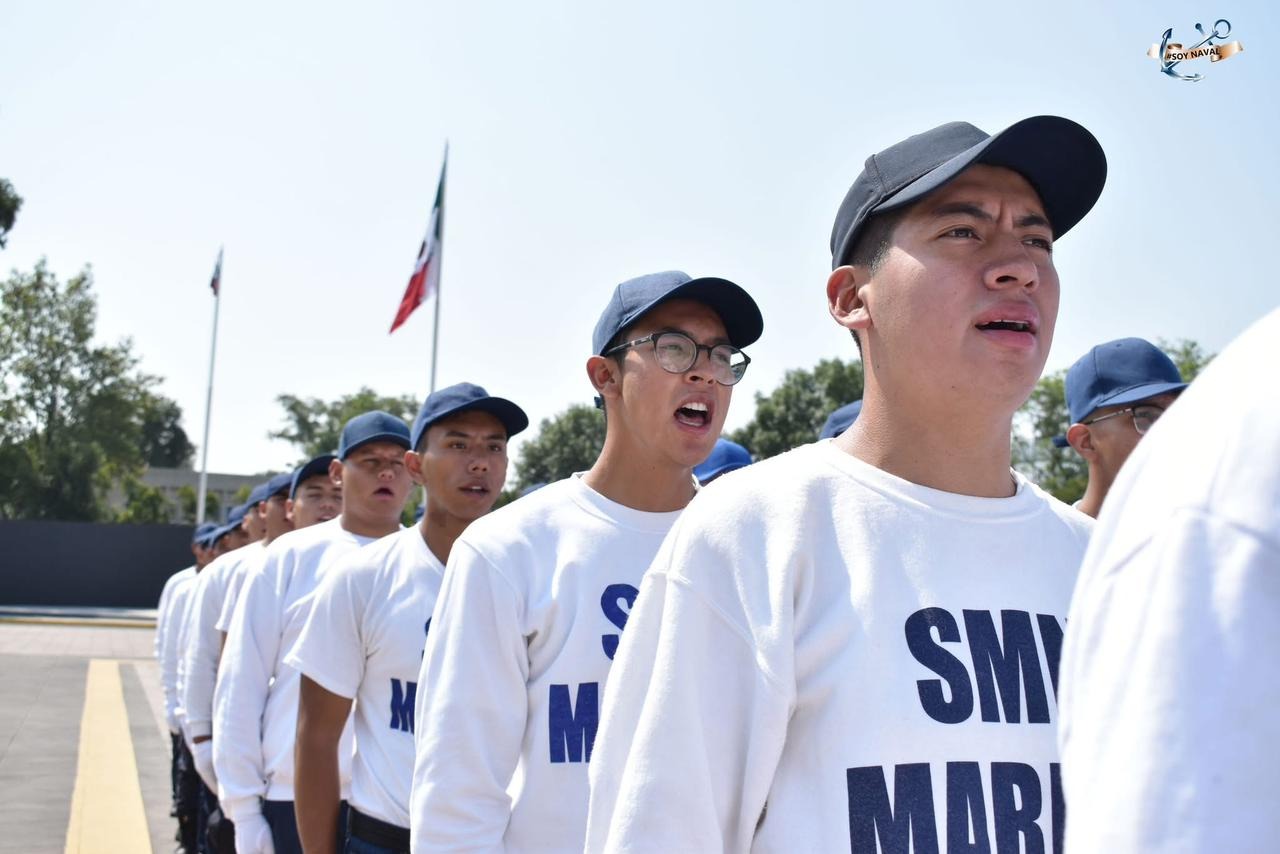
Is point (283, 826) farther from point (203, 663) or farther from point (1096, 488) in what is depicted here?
point (1096, 488)

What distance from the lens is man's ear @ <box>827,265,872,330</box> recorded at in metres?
2.21

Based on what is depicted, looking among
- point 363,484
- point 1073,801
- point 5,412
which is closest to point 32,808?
point 363,484

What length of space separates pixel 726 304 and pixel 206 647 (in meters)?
5.55

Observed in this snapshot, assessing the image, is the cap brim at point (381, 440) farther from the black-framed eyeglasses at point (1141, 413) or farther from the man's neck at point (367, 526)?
the black-framed eyeglasses at point (1141, 413)

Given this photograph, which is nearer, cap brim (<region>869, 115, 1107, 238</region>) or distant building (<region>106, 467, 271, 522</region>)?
cap brim (<region>869, 115, 1107, 238</region>)

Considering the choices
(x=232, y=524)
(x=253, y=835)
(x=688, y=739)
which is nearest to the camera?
(x=688, y=739)

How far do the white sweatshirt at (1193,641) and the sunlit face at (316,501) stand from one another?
24.0 ft

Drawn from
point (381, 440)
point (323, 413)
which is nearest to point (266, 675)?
point (381, 440)

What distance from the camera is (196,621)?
8.06m

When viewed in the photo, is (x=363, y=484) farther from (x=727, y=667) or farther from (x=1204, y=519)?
(x=1204, y=519)

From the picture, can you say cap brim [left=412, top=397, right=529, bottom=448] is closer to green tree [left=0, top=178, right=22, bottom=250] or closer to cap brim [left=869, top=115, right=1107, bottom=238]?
cap brim [left=869, top=115, right=1107, bottom=238]

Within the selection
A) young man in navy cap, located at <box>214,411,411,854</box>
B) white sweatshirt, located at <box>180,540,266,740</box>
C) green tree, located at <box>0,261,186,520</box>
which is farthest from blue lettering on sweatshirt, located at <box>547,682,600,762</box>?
green tree, located at <box>0,261,186,520</box>

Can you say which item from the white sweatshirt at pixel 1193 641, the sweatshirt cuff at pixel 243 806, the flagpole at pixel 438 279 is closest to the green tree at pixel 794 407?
the flagpole at pixel 438 279

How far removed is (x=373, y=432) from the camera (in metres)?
6.05
